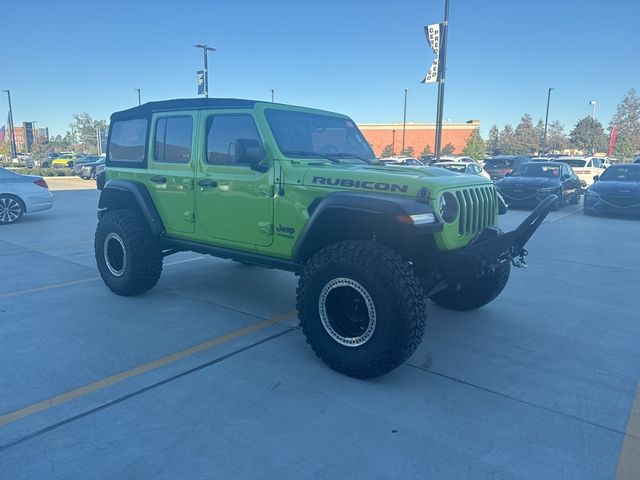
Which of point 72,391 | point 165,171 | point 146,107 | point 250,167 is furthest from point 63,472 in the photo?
point 146,107

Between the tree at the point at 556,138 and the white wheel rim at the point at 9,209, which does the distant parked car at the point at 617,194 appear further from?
the tree at the point at 556,138

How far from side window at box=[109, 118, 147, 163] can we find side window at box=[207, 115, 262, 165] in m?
1.16

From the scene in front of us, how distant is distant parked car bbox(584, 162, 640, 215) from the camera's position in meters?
13.0

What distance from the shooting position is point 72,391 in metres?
3.30

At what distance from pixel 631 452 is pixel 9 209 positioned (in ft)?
39.2

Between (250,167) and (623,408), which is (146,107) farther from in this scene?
(623,408)

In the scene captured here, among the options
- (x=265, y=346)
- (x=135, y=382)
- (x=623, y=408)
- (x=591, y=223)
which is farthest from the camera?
(x=591, y=223)

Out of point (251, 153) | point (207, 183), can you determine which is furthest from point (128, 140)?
point (251, 153)

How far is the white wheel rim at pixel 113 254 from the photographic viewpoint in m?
5.57

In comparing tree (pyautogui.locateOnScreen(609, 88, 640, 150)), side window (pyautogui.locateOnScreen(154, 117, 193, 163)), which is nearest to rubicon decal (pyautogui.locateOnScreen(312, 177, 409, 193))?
side window (pyautogui.locateOnScreen(154, 117, 193, 163))

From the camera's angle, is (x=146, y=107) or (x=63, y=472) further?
(x=146, y=107)

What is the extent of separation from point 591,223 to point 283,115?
415 inches

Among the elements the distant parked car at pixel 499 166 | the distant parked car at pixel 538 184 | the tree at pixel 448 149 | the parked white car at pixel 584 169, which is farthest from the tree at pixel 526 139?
the distant parked car at pixel 538 184

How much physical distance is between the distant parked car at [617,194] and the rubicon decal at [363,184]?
1214cm
